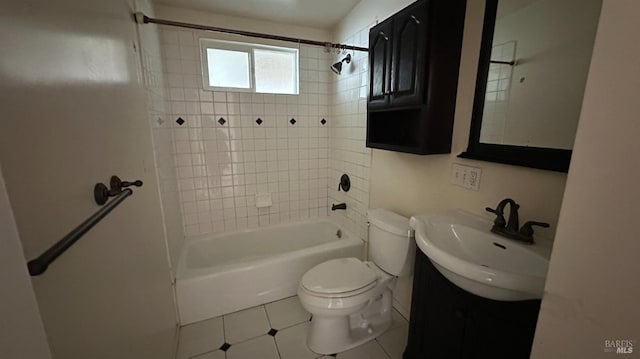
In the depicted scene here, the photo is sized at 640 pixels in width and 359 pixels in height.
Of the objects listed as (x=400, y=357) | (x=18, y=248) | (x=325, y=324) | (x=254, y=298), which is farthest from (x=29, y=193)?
(x=400, y=357)

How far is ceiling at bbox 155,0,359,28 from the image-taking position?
192 cm

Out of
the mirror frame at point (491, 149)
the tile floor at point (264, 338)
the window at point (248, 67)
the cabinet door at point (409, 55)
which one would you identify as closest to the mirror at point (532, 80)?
the mirror frame at point (491, 149)

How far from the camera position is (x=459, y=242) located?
1.07 m

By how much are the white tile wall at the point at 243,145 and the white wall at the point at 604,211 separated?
222 cm

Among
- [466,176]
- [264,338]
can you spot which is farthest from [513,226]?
[264,338]

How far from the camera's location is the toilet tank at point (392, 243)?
1.40 meters

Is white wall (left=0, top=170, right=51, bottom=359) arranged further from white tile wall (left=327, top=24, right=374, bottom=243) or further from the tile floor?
white tile wall (left=327, top=24, right=374, bottom=243)

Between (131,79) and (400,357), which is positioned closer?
(131,79)

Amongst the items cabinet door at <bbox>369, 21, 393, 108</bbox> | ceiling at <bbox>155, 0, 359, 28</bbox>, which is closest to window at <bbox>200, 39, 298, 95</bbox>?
ceiling at <bbox>155, 0, 359, 28</bbox>

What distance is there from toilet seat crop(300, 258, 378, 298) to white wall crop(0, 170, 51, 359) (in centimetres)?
115

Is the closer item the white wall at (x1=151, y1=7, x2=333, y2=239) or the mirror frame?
the mirror frame

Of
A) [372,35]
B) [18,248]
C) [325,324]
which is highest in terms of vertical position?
[372,35]

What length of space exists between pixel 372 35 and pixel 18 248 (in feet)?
5.78

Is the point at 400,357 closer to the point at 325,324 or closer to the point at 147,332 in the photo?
the point at 325,324
